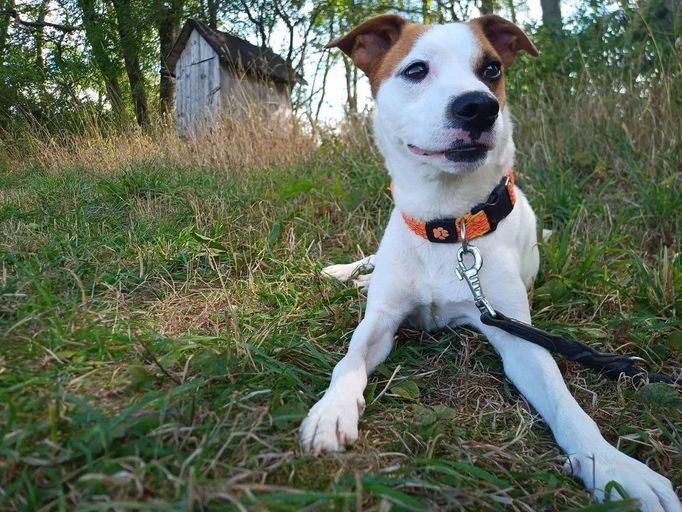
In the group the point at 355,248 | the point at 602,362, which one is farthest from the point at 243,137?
the point at 602,362

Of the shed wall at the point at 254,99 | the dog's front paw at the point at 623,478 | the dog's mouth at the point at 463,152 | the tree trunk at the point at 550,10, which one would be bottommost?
the dog's front paw at the point at 623,478

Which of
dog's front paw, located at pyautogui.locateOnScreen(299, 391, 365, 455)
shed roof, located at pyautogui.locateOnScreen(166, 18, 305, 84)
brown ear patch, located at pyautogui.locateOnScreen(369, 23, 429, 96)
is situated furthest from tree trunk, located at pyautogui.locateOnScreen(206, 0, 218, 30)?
dog's front paw, located at pyautogui.locateOnScreen(299, 391, 365, 455)

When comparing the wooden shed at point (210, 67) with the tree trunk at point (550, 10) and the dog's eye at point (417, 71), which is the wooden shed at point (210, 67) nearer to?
the tree trunk at point (550, 10)

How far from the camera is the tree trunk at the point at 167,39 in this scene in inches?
402

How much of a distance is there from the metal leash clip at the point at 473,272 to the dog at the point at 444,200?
3 cm

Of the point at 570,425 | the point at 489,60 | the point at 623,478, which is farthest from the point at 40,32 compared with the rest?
the point at 623,478

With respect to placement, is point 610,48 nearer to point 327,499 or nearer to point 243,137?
point 243,137

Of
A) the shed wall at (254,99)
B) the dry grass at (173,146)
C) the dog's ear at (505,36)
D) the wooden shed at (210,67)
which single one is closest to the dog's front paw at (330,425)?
the dog's ear at (505,36)

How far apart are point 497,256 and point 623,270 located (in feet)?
4.01

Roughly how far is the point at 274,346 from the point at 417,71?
1.32 m

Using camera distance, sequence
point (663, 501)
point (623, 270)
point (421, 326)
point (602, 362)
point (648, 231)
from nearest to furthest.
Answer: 1. point (663, 501)
2. point (602, 362)
3. point (421, 326)
4. point (623, 270)
5. point (648, 231)

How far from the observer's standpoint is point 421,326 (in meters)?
2.24

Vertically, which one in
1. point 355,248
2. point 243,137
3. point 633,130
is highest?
point 243,137

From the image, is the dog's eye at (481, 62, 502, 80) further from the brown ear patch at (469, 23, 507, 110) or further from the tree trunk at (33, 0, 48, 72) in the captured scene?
the tree trunk at (33, 0, 48, 72)
